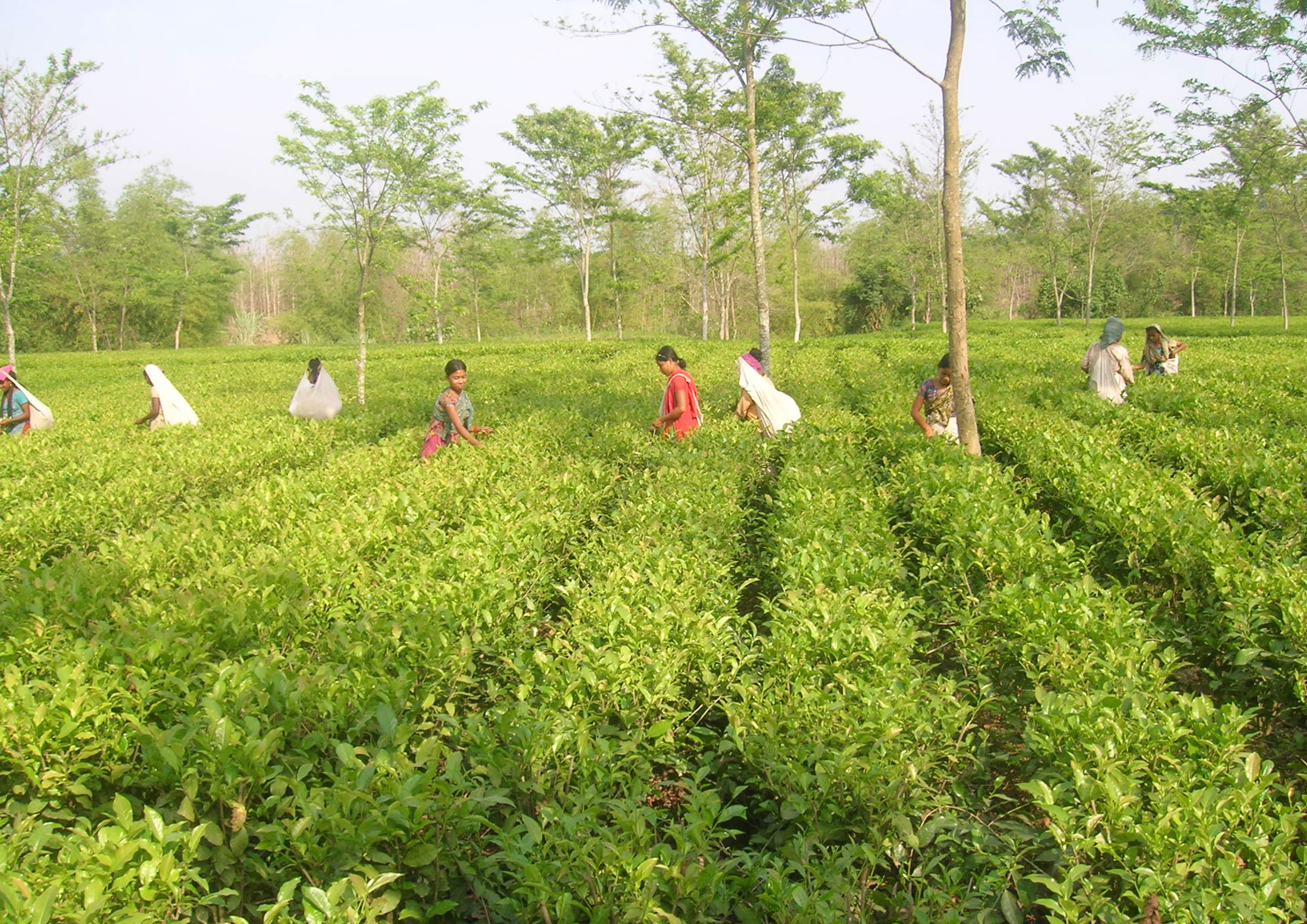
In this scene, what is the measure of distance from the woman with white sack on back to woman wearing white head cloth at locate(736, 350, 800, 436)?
909 centimetres

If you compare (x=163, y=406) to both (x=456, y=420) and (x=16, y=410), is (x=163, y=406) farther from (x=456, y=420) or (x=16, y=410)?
(x=456, y=420)

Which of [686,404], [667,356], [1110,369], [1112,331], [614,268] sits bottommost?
[686,404]

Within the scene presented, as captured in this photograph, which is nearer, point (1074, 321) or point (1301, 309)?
point (1074, 321)

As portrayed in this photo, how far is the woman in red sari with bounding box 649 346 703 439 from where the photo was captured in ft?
26.0

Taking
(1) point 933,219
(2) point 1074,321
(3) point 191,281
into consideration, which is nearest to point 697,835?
(1) point 933,219

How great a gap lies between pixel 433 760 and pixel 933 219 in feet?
123

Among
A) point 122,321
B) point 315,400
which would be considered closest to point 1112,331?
point 315,400

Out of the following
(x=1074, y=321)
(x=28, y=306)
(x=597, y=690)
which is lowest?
(x=597, y=690)

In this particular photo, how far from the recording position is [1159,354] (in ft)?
37.0

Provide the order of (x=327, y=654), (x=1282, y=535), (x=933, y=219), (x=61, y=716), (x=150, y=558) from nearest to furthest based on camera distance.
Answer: (x=61, y=716), (x=327, y=654), (x=150, y=558), (x=1282, y=535), (x=933, y=219)

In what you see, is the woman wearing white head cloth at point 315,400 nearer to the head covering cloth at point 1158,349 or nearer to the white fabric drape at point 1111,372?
the white fabric drape at point 1111,372

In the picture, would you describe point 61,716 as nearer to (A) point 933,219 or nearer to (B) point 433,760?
(B) point 433,760

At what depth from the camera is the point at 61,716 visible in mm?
2629

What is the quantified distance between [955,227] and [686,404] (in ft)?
9.88
